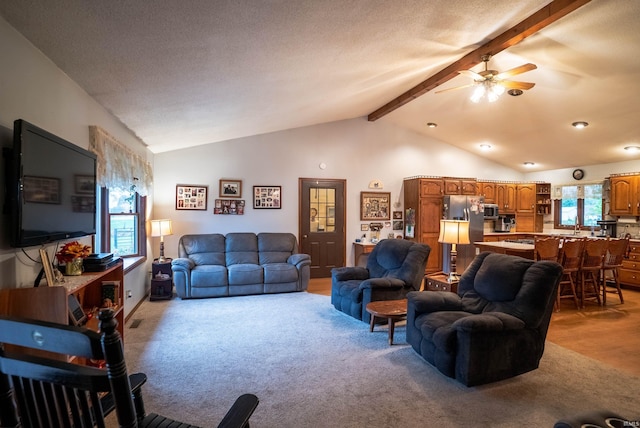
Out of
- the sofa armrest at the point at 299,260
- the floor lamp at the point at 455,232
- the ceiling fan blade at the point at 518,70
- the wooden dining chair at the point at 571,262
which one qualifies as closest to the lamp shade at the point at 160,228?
the sofa armrest at the point at 299,260

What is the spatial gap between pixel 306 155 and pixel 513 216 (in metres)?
5.06

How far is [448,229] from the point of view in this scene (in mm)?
3906

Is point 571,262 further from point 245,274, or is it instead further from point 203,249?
point 203,249

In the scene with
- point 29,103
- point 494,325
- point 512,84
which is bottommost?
point 494,325

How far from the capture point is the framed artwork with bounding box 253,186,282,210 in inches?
251

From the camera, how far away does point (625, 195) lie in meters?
6.21

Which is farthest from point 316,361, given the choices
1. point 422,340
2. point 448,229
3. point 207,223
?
point 207,223

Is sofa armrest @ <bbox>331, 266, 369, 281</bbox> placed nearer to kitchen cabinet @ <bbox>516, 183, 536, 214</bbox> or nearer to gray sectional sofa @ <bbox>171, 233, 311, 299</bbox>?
gray sectional sofa @ <bbox>171, 233, 311, 299</bbox>

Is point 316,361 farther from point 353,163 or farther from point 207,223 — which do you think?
point 353,163

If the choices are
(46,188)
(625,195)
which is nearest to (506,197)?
(625,195)

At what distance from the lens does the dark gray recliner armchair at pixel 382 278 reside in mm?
4008

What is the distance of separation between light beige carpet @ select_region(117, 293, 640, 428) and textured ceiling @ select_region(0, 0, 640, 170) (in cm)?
238

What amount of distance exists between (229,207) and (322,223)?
1799 millimetres

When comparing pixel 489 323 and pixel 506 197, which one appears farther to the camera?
pixel 506 197
